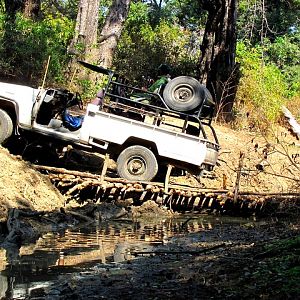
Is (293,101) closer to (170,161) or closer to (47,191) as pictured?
(170,161)

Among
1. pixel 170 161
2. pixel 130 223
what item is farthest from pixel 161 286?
pixel 170 161

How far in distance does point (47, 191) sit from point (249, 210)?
4.55 metres

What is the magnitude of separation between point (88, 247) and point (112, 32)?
13966mm

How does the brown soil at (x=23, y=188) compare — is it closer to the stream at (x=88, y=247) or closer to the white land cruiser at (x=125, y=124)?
the white land cruiser at (x=125, y=124)

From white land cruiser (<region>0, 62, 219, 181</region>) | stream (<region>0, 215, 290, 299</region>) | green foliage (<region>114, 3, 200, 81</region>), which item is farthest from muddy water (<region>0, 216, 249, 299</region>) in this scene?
green foliage (<region>114, 3, 200, 81</region>)

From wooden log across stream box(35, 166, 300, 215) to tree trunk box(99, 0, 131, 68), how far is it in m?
8.46

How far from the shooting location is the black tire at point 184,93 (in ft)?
38.1

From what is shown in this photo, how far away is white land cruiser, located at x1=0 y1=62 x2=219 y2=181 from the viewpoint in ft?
38.4

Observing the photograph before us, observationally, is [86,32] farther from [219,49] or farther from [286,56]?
[286,56]

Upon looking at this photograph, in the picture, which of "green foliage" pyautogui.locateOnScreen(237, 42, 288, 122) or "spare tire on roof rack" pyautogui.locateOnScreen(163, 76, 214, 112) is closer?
"spare tire on roof rack" pyautogui.locateOnScreen(163, 76, 214, 112)

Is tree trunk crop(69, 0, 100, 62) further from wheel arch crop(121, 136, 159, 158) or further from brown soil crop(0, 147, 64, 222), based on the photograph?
brown soil crop(0, 147, 64, 222)

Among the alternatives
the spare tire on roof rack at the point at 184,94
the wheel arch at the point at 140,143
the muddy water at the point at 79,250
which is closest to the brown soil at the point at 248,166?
the wheel arch at the point at 140,143

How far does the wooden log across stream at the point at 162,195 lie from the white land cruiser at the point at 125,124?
37 centimetres

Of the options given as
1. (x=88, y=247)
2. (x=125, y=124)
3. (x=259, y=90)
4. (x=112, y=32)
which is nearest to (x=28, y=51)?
(x=112, y=32)
